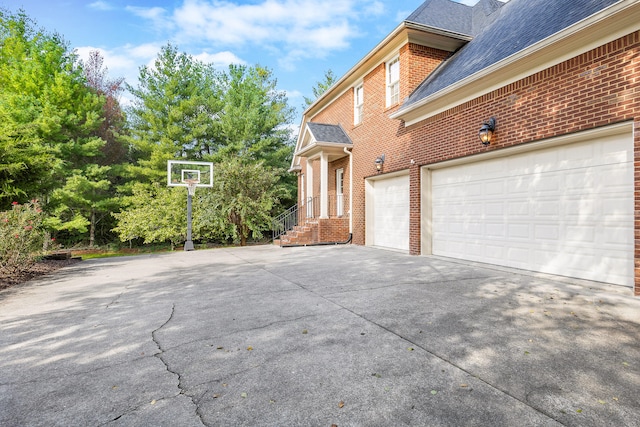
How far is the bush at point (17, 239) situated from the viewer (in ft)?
22.1

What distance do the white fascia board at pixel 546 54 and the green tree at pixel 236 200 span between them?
373 inches

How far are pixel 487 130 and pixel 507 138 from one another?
0.40 m

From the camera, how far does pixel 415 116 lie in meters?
8.53

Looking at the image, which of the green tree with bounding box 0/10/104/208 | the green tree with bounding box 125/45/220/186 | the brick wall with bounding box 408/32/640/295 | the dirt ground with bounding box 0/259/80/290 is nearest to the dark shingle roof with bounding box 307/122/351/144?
the brick wall with bounding box 408/32/640/295

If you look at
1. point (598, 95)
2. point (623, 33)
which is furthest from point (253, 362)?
point (623, 33)

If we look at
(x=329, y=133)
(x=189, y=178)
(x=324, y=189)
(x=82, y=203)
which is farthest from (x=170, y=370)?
(x=82, y=203)

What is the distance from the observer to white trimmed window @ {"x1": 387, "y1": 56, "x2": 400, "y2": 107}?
9884 millimetres

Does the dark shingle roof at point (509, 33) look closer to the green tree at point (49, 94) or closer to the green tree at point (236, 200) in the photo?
the green tree at point (236, 200)

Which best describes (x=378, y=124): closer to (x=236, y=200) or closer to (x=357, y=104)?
(x=357, y=104)

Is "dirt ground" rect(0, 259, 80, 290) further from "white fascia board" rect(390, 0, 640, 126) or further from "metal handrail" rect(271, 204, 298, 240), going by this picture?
"white fascia board" rect(390, 0, 640, 126)

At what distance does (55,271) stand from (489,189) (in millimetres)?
9866

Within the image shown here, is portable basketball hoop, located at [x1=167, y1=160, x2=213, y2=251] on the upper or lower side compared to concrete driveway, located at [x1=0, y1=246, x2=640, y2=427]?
upper

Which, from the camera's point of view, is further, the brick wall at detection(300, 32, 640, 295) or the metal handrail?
the metal handrail

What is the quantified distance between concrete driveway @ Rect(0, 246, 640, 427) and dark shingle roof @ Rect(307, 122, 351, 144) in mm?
7719
